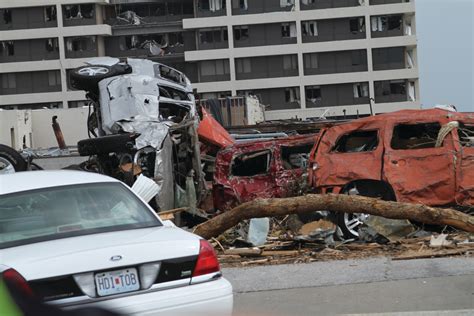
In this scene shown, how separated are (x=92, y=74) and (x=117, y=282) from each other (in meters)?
10.0

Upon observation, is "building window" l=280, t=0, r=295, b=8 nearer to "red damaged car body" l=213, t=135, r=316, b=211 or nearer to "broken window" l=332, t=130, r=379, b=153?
"red damaged car body" l=213, t=135, r=316, b=211

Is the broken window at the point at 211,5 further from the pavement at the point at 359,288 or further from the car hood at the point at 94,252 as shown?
the car hood at the point at 94,252

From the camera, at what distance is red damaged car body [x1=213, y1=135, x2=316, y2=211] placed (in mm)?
11641

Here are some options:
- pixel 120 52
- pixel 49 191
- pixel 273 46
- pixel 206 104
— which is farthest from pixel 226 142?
pixel 120 52

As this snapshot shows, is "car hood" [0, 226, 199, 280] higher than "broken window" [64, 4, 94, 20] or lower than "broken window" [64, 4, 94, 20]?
lower

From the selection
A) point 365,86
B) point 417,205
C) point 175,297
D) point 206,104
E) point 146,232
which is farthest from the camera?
point 365,86

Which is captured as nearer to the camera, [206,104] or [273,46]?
[206,104]

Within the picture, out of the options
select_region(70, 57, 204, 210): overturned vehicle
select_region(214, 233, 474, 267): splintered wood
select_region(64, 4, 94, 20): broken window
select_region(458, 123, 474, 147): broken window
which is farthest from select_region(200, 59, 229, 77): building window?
select_region(214, 233, 474, 267): splintered wood

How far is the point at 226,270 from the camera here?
27.0ft

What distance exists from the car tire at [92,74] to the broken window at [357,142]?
551cm

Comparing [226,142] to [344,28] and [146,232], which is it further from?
[344,28]

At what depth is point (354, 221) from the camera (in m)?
9.51

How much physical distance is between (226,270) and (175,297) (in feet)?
12.6

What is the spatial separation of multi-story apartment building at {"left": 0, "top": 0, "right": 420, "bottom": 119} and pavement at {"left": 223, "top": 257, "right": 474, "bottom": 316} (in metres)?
54.6
